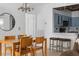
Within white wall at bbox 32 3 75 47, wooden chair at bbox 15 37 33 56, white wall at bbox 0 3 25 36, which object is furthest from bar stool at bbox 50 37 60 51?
wooden chair at bbox 15 37 33 56

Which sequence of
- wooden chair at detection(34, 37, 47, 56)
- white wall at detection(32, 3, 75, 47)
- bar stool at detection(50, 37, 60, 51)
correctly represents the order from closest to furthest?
wooden chair at detection(34, 37, 47, 56), bar stool at detection(50, 37, 60, 51), white wall at detection(32, 3, 75, 47)

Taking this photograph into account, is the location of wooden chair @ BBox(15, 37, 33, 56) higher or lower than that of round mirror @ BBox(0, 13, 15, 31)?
lower

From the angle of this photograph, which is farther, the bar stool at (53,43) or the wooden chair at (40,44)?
the bar stool at (53,43)

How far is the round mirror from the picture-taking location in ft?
11.5

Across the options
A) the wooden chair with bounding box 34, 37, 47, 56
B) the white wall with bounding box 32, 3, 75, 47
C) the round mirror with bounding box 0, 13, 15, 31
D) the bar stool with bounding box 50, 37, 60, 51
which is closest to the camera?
the wooden chair with bounding box 34, 37, 47, 56

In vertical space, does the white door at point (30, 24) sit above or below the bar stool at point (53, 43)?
above

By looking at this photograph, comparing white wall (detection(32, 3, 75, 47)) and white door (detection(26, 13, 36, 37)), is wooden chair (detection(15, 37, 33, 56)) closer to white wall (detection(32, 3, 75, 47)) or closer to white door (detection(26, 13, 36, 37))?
white door (detection(26, 13, 36, 37))

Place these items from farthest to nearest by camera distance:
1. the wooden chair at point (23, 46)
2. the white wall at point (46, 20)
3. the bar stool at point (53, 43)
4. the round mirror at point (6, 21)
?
the white wall at point (46, 20) < the bar stool at point (53, 43) < the round mirror at point (6, 21) < the wooden chair at point (23, 46)

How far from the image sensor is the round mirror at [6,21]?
352cm

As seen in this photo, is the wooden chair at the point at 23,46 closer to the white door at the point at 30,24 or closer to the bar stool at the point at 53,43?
the white door at the point at 30,24

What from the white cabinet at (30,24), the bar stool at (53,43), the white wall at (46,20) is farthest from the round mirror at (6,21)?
the bar stool at (53,43)

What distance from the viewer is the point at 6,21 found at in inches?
137

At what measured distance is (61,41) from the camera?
4031mm

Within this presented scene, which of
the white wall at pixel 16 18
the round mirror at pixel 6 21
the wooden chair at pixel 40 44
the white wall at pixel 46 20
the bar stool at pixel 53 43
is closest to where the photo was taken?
the wooden chair at pixel 40 44
